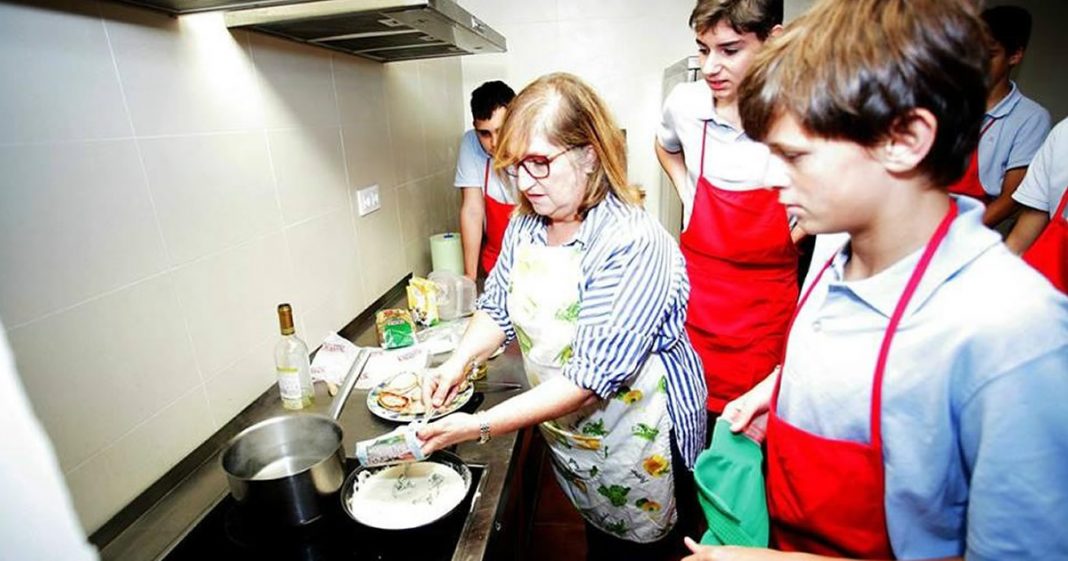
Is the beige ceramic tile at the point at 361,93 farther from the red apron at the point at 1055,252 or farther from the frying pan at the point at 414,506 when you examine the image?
the red apron at the point at 1055,252

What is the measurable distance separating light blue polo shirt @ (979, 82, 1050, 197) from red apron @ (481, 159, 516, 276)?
1.72m

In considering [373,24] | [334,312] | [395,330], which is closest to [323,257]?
[334,312]

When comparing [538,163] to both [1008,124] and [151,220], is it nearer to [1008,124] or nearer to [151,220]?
[151,220]

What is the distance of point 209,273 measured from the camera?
1093 mm

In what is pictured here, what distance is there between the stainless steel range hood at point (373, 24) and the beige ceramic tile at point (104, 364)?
23.8 inches

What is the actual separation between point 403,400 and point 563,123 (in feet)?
2.42

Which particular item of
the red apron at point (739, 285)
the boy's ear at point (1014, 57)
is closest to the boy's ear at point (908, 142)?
the red apron at point (739, 285)

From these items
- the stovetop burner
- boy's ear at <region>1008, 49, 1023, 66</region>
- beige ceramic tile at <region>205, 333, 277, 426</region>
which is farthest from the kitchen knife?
boy's ear at <region>1008, 49, 1023, 66</region>

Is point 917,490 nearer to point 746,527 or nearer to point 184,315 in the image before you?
point 746,527

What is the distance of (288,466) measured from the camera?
104cm

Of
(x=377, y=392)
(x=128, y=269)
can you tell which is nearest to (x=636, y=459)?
(x=377, y=392)

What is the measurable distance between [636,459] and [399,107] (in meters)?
1.63

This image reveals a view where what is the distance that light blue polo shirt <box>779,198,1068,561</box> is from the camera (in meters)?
0.46

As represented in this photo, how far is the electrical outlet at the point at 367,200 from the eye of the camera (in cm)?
→ 173
